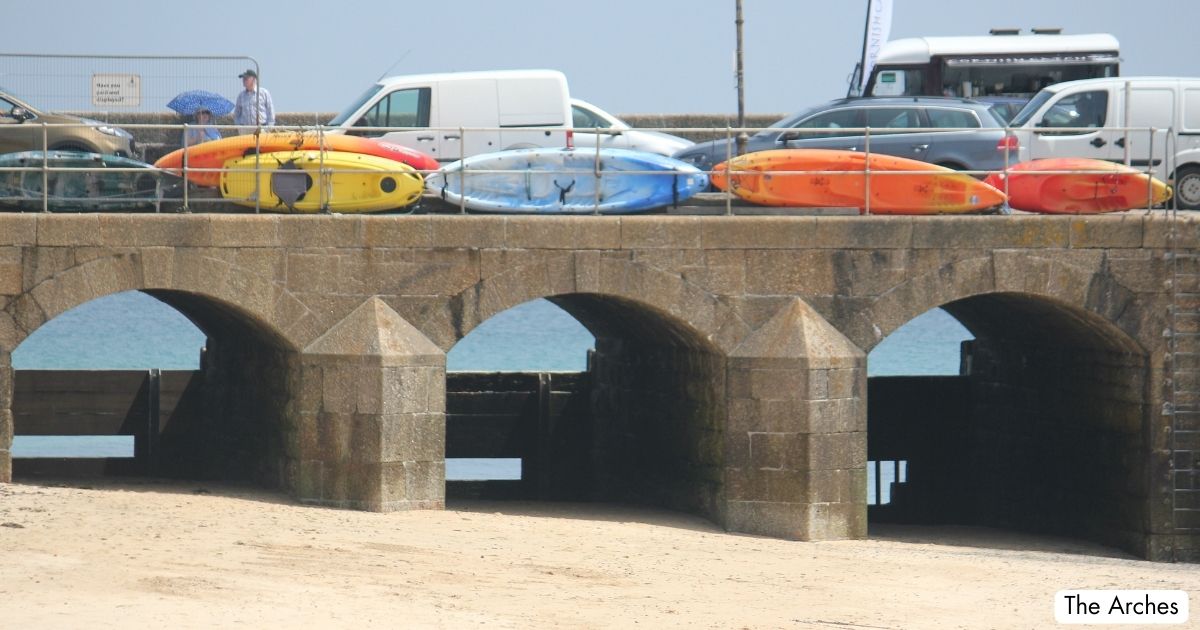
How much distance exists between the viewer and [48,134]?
22891 mm

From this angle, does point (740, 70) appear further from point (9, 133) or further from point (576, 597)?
point (576, 597)

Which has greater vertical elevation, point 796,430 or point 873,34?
point 873,34

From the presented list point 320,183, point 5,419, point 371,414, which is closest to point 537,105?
point 320,183

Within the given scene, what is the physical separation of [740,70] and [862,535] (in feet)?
32.4

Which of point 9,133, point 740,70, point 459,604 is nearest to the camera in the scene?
point 459,604

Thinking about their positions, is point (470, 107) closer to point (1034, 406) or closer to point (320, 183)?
point (320, 183)

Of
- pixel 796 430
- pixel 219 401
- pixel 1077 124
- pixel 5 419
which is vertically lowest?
pixel 219 401

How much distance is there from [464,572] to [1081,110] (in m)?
12.3

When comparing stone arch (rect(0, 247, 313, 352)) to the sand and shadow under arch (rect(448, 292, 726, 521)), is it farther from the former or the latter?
shadow under arch (rect(448, 292, 726, 521))

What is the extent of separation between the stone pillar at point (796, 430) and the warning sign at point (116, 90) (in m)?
8.80

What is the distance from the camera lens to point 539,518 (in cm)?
1997

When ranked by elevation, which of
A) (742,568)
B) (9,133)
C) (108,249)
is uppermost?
(9,133)

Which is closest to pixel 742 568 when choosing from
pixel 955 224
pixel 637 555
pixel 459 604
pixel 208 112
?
pixel 637 555

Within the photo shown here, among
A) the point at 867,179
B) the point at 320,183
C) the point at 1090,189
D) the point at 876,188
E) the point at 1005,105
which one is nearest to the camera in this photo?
the point at 320,183
